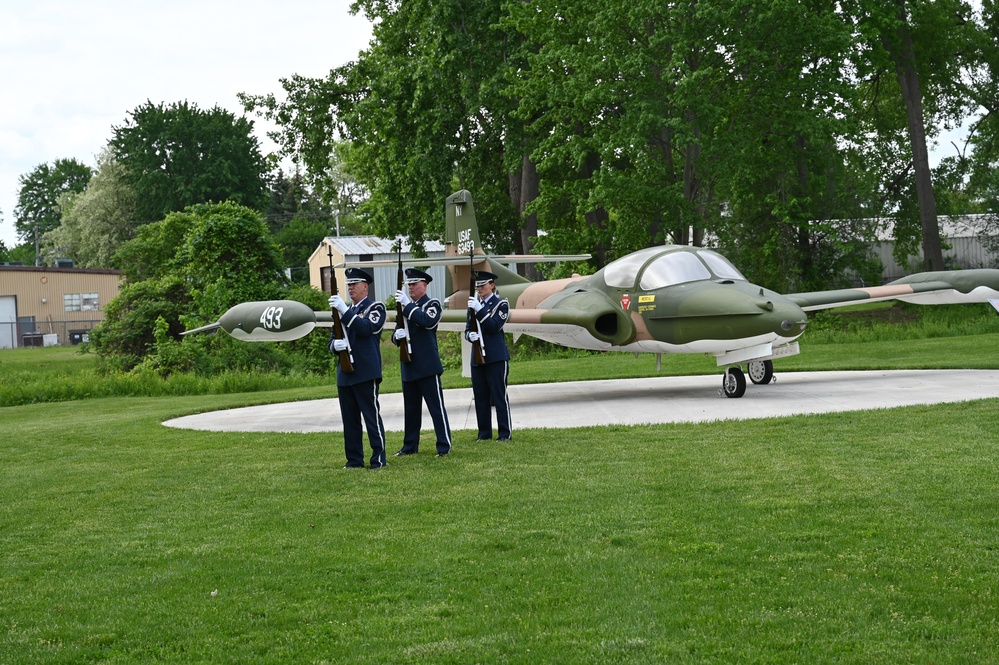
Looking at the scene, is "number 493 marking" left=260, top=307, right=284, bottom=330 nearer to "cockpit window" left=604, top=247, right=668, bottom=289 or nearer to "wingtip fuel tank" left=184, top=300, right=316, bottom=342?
"wingtip fuel tank" left=184, top=300, right=316, bottom=342

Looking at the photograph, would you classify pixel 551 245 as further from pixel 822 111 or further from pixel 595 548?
pixel 595 548

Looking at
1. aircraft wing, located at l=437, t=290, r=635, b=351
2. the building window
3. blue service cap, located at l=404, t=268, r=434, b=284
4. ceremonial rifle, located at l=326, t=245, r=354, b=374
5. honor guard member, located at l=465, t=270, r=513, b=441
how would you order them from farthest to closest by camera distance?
the building window, aircraft wing, located at l=437, t=290, r=635, b=351, honor guard member, located at l=465, t=270, r=513, b=441, blue service cap, located at l=404, t=268, r=434, b=284, ceremonial rifle, located at l=326, t=245, r=354, b=374

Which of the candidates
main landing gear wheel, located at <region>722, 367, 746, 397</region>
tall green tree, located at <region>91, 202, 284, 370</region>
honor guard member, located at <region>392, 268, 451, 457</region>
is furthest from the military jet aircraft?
tall green tree, located at <region>91, 202, 284, 370</region>

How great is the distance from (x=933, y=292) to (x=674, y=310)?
5183 millimetres

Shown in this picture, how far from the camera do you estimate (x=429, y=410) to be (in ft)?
34.0

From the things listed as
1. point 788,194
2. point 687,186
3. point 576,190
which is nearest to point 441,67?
point 576,190

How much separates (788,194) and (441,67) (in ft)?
36.3

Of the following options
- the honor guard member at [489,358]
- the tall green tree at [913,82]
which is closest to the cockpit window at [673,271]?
the honor guard member at [489,358]

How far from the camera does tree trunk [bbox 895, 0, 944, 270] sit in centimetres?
3212

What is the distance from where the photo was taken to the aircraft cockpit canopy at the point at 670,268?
15281 millimetres

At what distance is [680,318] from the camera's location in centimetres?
1474

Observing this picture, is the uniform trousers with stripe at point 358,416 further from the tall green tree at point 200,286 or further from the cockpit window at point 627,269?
the tall green tree at point 200,286

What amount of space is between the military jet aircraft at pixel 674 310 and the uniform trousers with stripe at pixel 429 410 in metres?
3.48

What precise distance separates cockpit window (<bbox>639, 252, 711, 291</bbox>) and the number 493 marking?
5423 millimetres
